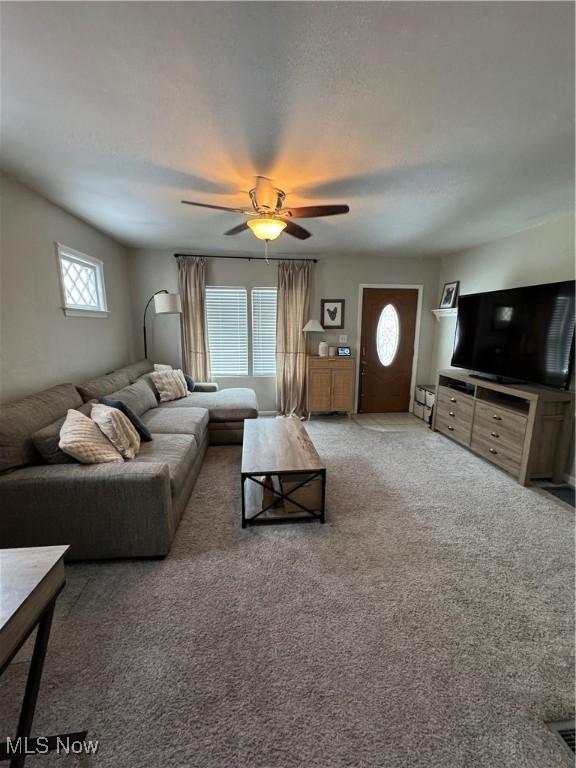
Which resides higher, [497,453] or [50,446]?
[50,446]

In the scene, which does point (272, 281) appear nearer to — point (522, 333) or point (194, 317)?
point (194, 317)

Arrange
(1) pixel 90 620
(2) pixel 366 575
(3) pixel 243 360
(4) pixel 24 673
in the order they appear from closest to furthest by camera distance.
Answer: (4) pixel 24 673
(1) pixel 90 620
(2) pixel 366 575
(3) pixel 243 360

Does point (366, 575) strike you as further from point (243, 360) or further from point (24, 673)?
point (243, 360)

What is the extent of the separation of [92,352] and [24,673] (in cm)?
287

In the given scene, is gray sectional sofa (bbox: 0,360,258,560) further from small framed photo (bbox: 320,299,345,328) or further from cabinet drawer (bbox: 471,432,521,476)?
small framed photo (bbox: 320,299,345,328)

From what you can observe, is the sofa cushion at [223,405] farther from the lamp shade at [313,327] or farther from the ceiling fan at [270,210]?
the ceiling fan at [270,210]

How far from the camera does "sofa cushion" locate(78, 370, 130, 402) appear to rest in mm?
2770

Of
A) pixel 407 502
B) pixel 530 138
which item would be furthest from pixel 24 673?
pixel 530 138

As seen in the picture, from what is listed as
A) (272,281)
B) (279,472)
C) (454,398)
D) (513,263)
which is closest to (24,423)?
(279,472)

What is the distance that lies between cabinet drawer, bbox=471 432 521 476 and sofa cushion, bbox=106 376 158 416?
145 inches

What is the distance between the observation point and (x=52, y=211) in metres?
2.73

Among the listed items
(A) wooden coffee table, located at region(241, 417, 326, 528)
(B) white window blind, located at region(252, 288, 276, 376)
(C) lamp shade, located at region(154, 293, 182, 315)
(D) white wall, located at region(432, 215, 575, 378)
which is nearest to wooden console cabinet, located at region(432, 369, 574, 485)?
(D) white wall, located at region(432, 215, 575, 378)

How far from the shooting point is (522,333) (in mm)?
3041

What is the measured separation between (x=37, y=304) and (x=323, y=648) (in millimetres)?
3157
